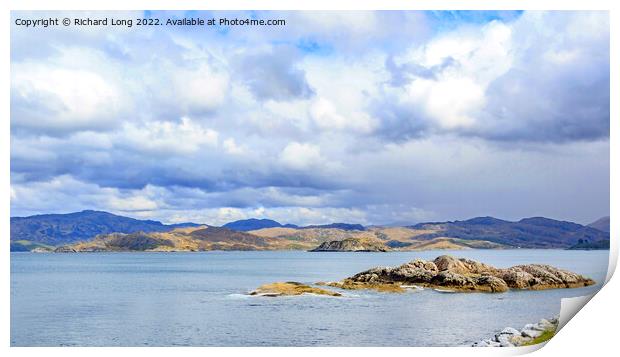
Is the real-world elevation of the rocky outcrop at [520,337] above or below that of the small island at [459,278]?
below

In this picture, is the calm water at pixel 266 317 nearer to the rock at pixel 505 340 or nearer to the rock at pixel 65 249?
the rock at pixel 505 340

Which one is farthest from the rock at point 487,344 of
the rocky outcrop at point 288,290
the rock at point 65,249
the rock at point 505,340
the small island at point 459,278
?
the rock at point 65,249

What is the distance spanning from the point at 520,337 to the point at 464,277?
28.3 feet

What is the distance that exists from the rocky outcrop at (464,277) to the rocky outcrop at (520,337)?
298 inches

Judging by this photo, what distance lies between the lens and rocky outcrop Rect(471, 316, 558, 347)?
55.2ft

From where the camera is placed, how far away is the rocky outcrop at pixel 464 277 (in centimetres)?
2562

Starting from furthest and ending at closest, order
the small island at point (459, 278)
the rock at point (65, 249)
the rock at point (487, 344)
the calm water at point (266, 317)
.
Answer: the rock at point (65, 249) → the small island at point (459, 278) → the calm water at point (266, 317) → the rock at point (487, 344)

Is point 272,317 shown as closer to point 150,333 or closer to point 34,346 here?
point 150,333

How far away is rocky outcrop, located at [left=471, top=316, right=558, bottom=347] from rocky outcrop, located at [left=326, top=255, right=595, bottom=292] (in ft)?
24.8

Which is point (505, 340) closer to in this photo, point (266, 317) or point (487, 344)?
point (487, 344)

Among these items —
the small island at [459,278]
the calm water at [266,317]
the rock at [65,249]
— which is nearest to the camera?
the calm water at [266,317]

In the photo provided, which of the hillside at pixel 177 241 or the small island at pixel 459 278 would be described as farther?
the hillside at pixel 177 241
